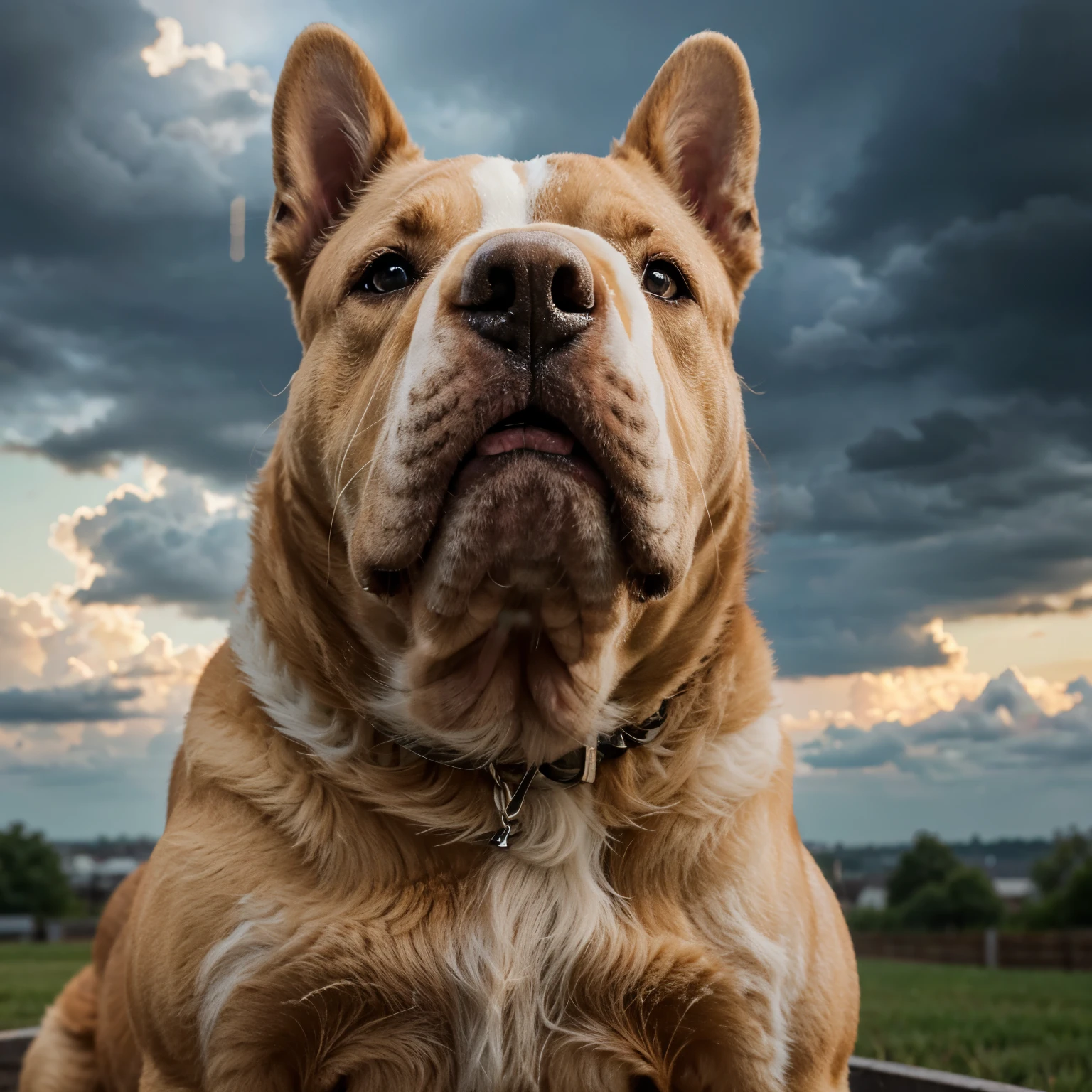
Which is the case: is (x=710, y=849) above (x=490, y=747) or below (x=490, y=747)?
below

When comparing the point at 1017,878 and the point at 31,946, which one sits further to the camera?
the point at 1017,878

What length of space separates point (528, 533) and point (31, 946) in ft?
67.2

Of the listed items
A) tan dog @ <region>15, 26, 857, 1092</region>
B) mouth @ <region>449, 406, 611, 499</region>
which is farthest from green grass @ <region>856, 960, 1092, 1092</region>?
mouth @ <region>449, 406, 611, 499</region>

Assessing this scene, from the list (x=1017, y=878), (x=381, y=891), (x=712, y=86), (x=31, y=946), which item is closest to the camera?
(x=381, y=891)

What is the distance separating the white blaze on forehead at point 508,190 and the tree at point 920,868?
6461 cm

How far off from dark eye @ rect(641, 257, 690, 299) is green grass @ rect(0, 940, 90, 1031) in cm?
→ 669

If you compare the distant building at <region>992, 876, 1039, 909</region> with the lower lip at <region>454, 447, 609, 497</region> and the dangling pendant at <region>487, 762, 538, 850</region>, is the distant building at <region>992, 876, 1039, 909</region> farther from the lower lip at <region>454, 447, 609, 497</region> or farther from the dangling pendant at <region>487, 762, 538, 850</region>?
the lower lip at <region>454, 447, 609, 497</region>

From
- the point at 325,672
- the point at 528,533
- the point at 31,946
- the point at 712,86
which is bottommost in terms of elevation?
the point at 31,946

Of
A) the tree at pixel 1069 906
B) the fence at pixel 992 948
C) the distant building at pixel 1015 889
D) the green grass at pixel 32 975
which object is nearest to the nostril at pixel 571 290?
the green grass at pixel 32 975

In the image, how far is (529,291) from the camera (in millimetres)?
2422

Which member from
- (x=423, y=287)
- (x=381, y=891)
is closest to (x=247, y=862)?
(x=381, y=891)

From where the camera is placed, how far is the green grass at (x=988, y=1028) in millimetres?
5668

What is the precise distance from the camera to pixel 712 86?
12.1 ft

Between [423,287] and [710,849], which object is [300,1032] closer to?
[710,849]
